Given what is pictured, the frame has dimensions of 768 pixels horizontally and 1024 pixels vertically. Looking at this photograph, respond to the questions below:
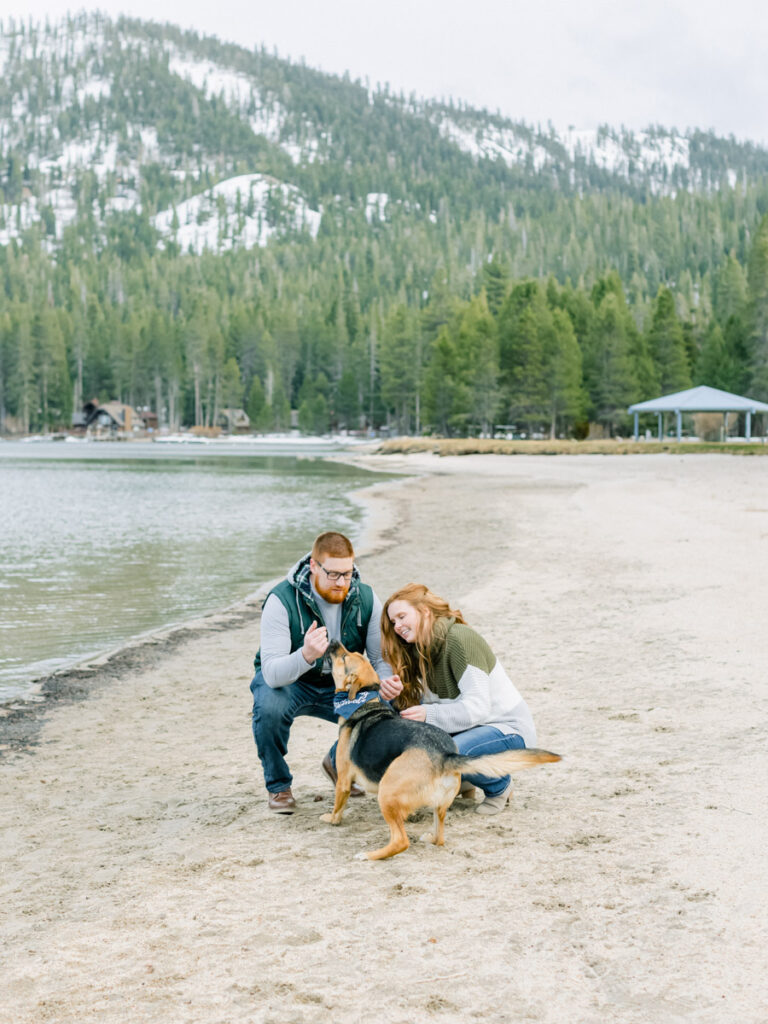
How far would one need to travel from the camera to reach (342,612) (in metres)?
5.29

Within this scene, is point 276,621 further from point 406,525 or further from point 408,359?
point 408,359

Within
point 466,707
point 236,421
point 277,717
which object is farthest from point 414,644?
point 236,421

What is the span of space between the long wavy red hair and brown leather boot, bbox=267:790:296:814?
80 cm

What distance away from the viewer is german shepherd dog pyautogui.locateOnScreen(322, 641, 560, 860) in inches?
182

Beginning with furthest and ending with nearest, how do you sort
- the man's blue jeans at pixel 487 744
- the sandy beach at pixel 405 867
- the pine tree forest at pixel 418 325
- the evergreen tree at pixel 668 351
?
1. the evergreen tree at pixel 668 351
2. the pine tree forest at pixel 418 325
3. the man's blue jeans at pixel 487 744
4. the sandy beach at pixel 405 867

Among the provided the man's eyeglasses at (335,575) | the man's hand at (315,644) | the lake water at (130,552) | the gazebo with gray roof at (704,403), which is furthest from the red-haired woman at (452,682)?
the gazebo with gray roof at (704,403)

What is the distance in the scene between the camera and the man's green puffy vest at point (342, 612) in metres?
5.28

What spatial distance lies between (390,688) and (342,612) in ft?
1.65

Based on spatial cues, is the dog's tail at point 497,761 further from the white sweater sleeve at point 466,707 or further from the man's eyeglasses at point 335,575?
the man's eyeglasses at point 335,575

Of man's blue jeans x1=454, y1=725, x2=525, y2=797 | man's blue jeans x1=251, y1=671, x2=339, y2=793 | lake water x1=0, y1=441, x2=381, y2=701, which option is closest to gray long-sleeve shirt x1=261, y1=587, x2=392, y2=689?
man's blue jeans x1=251, y1=671, x2=339, y2=793

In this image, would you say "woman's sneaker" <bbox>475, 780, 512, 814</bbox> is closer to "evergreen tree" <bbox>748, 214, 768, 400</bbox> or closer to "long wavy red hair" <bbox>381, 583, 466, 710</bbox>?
"long wavy red hair" <bbox>381, 583, 466, 710</bbox>

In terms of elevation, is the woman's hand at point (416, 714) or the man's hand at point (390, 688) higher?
the man's hand at point (390, 688)

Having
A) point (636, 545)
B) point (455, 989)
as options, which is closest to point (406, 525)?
point (636, 545)

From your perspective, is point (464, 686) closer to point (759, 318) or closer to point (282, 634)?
point (282, 634)
